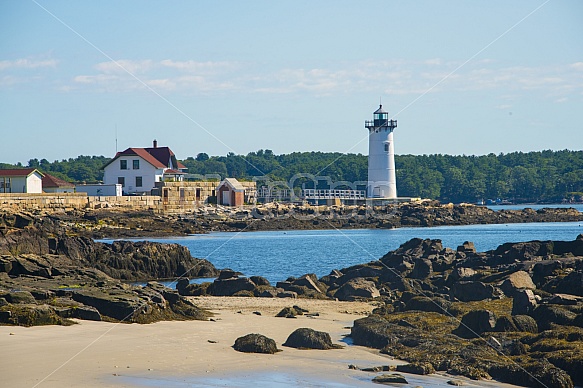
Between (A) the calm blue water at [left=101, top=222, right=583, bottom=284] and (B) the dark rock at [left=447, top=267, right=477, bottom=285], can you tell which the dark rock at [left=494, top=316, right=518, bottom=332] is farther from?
(A) the calm blue water at [left=101, top=222, right=583, bottom=284]

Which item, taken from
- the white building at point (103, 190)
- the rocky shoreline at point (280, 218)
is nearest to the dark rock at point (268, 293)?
the rocky shoreline at point (280, 218)

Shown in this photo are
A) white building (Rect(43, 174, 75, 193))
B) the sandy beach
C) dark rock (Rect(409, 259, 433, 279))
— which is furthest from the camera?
white building (Rect(43, 174, 75, 193))

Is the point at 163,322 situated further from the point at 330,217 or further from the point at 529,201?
the point at 529,201

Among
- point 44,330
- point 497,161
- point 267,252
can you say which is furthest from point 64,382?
point 497,161

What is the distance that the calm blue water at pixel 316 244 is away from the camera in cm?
3534

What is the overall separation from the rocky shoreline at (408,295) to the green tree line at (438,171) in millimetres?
75801

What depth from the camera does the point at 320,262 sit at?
123ft

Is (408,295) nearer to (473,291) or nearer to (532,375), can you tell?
(473,291)

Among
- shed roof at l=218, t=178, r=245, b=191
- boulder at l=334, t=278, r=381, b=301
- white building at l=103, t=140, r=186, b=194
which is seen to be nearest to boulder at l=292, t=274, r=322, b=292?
boulder at l=334, t=278, r=381, b=301

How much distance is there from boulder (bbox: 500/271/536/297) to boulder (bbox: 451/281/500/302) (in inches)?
11.3

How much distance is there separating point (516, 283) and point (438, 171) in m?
108

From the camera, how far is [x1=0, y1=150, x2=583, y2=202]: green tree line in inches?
4411

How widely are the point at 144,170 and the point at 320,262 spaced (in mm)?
27387

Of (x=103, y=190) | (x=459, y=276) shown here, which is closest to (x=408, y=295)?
(x=459, y=276)
